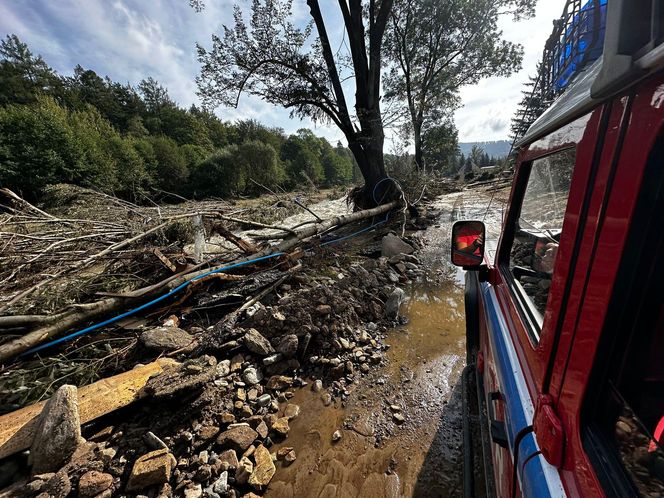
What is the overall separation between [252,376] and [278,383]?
264mm

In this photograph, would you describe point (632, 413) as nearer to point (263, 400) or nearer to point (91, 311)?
point (263, 400)

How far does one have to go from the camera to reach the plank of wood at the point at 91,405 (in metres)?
1.88

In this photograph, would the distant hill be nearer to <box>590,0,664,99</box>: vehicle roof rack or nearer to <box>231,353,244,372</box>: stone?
<box>590,0,664,99</box>: vehicle roof rack

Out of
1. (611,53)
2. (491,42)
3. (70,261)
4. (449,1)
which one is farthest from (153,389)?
(491,42)

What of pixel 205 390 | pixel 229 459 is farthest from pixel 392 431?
pixel 205 390

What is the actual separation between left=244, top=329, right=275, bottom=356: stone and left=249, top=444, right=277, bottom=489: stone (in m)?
0.87

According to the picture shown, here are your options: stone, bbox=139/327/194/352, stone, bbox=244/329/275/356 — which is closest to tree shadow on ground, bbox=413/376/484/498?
stone, bbox=244/329/275/356

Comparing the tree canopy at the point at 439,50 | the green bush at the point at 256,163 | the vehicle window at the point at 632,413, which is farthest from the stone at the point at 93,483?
the green bush at the point at 256,163

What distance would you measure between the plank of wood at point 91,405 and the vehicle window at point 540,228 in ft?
9.35

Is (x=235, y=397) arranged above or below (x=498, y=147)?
below

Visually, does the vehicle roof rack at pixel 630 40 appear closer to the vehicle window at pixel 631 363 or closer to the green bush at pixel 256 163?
the vehicle window at pixel 631 363

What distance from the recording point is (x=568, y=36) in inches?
58.3

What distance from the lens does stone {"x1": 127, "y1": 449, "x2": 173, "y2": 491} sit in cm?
177

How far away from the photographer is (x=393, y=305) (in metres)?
3.90
